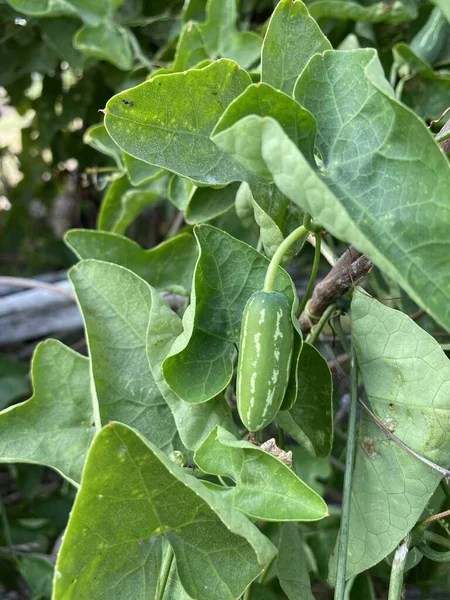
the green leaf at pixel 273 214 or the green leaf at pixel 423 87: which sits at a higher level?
the green leaf at pixel 423 87

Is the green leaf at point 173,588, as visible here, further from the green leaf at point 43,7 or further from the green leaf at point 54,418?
the green leaf at point 43,7

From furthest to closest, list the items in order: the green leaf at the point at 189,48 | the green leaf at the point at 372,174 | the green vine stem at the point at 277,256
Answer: the green leaf at the point at 189,48 < the green vine stem at the point at 277,256 < the green leaf at the point at 372,174

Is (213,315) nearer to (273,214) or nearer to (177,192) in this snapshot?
(273,214)

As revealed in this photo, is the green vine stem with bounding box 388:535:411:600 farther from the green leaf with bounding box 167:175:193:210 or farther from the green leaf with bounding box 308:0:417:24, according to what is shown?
the green leaf with bounding box 308:0:417:24

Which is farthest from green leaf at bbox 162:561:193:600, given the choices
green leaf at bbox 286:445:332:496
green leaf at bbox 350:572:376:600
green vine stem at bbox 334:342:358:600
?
green leaf at bbox 286:445:332:496

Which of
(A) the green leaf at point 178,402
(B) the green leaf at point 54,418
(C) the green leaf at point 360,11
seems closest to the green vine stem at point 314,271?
(A) the green leaf at point 178,402

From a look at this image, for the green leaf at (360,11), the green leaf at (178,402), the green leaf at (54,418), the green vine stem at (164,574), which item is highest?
the green leaf at (360,11)
